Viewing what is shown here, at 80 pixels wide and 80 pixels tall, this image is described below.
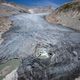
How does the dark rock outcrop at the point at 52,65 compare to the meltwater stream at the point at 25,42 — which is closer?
the dark rock outcrop at the point at 52,65

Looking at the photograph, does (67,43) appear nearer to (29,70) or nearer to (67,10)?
(29,70)

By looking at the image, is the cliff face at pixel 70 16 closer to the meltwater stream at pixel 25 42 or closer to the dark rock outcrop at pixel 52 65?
the meltwater stream at pixel 25 42

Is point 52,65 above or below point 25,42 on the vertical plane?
below

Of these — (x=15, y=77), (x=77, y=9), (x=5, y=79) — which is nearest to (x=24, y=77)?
(x=15, y=77)

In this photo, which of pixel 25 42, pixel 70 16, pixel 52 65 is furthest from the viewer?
pixel 70 16

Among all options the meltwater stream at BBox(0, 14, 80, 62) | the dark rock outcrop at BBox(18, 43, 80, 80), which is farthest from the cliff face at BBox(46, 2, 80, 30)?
the dark rock outcrop at BBox(18, 43, 80, 80)

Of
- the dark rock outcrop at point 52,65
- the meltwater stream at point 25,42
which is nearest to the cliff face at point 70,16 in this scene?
the meltwater stream at point 25,42

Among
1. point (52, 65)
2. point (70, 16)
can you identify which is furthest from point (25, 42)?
point (70, 16)

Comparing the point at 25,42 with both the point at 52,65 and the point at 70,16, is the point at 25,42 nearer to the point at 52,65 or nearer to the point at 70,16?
the point at 52,65

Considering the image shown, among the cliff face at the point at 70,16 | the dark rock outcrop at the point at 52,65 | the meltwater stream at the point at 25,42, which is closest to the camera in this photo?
the dark rock outcrop at the point at 52,65

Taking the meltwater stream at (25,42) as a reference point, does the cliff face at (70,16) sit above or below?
above

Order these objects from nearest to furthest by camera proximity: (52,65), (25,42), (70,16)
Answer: (52,65)
(25,42)
(70,16)

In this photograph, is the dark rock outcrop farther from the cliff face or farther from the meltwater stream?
the cliff face
